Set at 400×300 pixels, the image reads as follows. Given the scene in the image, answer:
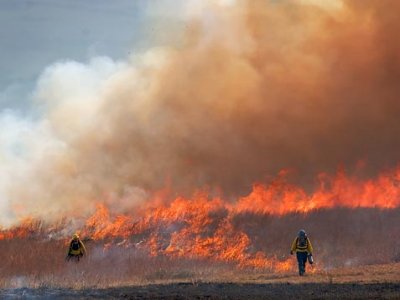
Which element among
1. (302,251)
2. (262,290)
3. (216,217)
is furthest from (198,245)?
(262,290)

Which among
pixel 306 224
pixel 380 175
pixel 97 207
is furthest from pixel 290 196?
pixel 97 207

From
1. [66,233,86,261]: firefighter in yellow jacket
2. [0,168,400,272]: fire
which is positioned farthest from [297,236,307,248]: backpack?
[66,233,86,261]: firefighter in yellow jacket

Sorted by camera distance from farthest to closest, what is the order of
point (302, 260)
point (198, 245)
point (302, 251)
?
point (198, 245) → point (302, 251) → point (302, 260)

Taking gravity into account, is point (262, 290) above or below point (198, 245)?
below

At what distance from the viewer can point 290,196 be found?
156ft

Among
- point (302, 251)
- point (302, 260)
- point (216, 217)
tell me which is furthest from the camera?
point (216, 217)

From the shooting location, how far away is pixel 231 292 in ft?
77.2

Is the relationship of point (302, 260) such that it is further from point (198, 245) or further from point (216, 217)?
point (216, 217)

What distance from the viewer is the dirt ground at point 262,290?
21.8 m

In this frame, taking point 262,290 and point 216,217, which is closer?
point 262,290

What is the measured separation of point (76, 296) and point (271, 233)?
77.2 feet

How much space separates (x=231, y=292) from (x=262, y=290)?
1.19 m

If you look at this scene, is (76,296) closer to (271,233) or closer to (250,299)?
(250,299)

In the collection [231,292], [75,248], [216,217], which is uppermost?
[216,217]
